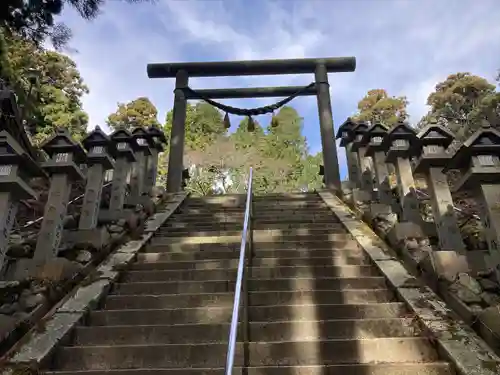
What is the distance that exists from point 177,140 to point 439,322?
709cm

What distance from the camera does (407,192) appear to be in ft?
15.3

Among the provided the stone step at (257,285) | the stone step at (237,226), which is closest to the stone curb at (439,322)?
the stone step at (257,285)

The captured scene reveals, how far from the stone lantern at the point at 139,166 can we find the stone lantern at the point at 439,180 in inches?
164

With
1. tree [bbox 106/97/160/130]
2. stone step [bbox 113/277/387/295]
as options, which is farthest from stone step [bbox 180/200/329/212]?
tree [bbox 106/97/160/130]

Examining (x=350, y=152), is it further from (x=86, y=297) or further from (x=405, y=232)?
(x=86, y=297)

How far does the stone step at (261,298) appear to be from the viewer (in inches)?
141

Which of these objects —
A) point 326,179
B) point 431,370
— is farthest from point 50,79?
point 431,370

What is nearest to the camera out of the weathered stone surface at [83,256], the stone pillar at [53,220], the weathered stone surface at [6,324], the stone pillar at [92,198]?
the weathered stone surface at [6,324]

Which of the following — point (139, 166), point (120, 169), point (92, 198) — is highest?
point (139, 166)

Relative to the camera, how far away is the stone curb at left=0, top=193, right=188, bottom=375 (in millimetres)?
2751

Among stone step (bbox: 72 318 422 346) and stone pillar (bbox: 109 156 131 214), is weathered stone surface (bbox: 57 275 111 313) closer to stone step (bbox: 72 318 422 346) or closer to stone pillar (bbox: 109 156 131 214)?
stone step (bbox: 72 318 422 346)

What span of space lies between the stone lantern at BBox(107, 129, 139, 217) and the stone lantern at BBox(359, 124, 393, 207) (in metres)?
3.56

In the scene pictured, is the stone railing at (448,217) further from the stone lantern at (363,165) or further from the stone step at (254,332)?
the stone lantern at (363,165)

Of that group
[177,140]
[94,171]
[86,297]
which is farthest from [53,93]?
[86,297]
